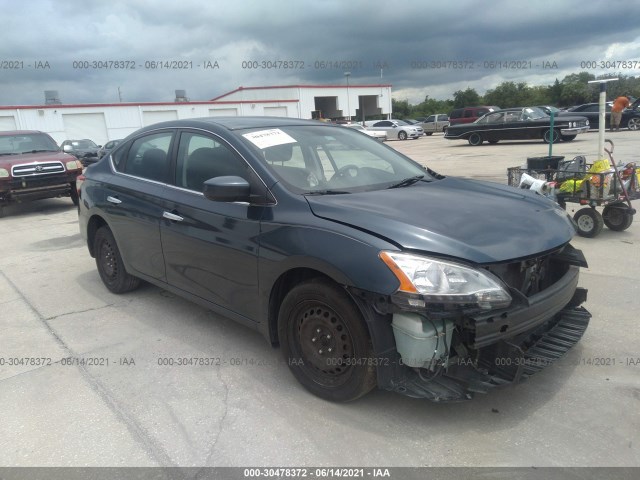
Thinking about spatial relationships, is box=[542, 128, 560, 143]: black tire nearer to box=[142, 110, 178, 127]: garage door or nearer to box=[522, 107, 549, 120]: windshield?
box=[522, 107, 549, 120]: windshield

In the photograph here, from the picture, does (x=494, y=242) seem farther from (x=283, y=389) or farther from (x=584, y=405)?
(x=283, y=389)

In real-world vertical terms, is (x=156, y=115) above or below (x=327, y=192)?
above

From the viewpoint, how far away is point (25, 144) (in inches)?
450

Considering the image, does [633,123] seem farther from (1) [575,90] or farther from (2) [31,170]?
(1) [575,90]

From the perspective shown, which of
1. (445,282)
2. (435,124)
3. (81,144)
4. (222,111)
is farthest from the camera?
(222,111)

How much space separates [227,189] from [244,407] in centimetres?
135

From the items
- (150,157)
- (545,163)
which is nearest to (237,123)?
(150,157)

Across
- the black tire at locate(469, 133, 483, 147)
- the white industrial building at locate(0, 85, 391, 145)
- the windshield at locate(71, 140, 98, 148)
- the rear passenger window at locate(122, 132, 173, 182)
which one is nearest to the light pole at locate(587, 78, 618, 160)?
the rear passenger window at locate(122, 132, 173, 182)

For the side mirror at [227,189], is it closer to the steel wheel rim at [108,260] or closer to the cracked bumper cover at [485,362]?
the cracked bumper cover at [485,362]

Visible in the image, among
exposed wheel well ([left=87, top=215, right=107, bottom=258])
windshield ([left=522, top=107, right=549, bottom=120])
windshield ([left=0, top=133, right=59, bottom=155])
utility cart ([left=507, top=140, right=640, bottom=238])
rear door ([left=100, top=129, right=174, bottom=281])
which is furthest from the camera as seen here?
windshield ([left=522, top=107, right=549, bottom=120])

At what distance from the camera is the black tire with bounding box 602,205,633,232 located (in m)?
6.56

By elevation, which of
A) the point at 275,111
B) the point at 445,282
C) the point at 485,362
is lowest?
the point at 485,362

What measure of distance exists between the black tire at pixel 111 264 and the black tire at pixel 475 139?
20853 mm

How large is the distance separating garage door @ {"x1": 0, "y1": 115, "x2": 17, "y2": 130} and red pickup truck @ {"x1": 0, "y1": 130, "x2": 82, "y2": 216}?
27560mm
